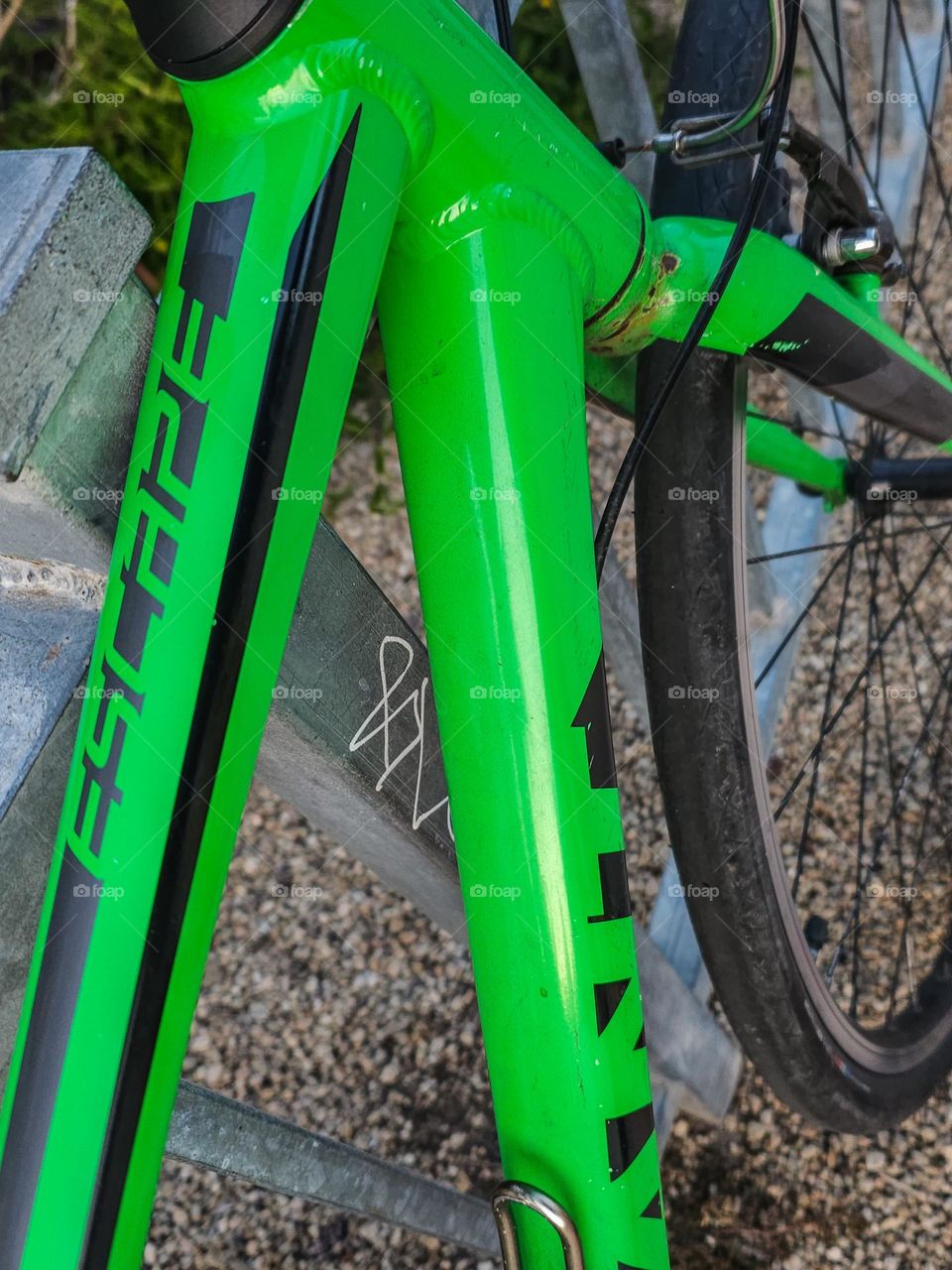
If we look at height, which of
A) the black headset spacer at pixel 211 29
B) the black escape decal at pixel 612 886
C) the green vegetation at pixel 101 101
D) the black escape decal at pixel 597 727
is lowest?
the black escape decal at pixel 612 886

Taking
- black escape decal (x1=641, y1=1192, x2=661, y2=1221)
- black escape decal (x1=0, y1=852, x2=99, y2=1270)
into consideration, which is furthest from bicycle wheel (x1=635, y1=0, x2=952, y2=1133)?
black escape decal (x1=0, y1=852, x2=99, y2=1270)

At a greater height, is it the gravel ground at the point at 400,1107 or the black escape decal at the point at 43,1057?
the gravel ground at the point at 400,1107

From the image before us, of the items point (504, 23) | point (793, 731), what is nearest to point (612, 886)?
point (504, 23)

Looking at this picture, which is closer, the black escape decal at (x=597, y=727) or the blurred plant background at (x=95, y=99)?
the black escape decal at (x=597, y=727)

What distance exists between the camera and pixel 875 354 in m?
0.87

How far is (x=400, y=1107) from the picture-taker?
52.6 inches

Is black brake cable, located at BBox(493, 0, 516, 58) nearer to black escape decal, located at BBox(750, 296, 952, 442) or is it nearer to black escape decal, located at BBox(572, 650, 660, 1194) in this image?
black escape decal, located at BBox(750, 296, 952, 442)

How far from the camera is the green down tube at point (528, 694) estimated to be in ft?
1.81

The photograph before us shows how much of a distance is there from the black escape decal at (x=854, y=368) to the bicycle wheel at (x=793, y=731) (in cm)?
5

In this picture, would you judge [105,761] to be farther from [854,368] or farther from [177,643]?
[854,368]

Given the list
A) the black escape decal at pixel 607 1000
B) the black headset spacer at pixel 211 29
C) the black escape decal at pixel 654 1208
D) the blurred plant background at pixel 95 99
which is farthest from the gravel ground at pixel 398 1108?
the black headset spacer at pixel 211 29

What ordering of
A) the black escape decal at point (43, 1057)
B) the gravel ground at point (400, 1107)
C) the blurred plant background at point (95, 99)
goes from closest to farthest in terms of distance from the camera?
the black escape decal at point (43, 1057) → the gravel ground at point (400, 1107) → the blurred plant background at point (95, 99)

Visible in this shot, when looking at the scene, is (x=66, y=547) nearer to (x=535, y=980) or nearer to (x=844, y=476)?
(x=535, y=980)

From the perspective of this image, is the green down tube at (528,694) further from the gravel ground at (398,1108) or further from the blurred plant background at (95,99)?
the blurred plant background at (95,99)
